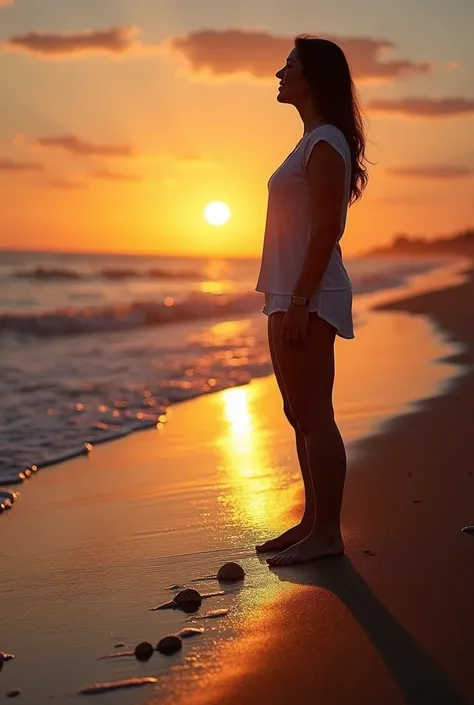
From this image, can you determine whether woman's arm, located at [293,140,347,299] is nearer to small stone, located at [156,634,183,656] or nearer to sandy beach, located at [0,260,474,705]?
sandy beach, located at [0,260,474,705]

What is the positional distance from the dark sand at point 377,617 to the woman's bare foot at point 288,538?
0.57 feet

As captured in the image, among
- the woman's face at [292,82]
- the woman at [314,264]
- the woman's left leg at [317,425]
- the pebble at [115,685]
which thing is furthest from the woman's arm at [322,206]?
the pebble at [115,685]

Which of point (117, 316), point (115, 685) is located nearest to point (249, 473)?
point (115, 685)

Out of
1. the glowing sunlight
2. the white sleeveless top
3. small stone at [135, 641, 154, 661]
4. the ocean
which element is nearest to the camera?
small stone at [135, 641, 154, 661]

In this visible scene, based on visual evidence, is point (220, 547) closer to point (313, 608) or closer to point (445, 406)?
point (313, 608)

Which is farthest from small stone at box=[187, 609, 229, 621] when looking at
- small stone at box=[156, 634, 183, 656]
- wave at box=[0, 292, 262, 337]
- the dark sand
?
wave at box=[0, 292, 262, 337]

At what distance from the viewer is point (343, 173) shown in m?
3.32

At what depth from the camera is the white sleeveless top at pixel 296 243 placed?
11.2 feet

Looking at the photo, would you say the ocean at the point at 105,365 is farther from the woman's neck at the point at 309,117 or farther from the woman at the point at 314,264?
the woman's neck at the point at 309,117

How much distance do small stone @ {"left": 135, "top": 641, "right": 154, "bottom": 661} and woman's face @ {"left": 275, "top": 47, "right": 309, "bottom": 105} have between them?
6.88 ft

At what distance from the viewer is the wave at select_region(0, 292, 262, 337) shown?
1565 centimetres

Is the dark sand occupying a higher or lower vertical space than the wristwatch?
lower

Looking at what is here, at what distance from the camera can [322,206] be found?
3.30 metres

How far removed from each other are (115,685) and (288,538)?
1341 millimetres
